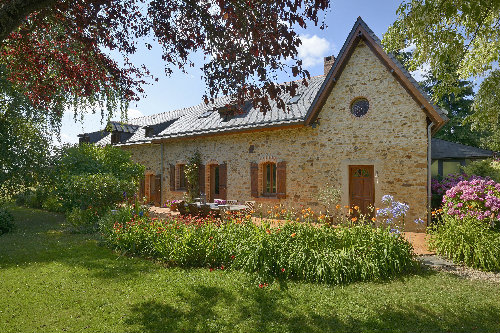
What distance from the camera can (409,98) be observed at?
9156 mm

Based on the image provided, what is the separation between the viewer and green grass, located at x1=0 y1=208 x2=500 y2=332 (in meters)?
3.66

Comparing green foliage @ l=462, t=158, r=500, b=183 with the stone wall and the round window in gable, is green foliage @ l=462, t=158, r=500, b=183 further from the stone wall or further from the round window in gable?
the round window in gable

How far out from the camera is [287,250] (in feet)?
17.8

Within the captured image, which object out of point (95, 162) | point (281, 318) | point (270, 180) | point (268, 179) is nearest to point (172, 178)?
point (95, 162)

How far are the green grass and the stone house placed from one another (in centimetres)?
477

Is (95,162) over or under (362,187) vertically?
over

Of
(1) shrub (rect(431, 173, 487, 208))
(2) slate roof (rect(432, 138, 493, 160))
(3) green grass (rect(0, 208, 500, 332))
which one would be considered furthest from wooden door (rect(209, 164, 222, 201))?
(2) slate roof (rect(432, 138, 493, 160))

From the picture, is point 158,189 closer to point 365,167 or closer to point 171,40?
point 365,167

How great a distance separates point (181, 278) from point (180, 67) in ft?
12.0

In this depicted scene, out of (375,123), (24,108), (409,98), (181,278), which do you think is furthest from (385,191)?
(24,108)

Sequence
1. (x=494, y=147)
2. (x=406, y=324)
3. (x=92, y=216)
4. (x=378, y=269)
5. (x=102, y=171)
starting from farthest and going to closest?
(x=494, y=147), (x=102, y=171), (x=92, y=216), (x=378, y=269), (x=406, y=324)

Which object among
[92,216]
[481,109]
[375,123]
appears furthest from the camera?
[92,216]

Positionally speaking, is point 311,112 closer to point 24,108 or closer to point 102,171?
point 102,171

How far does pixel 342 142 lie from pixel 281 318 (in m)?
7.61
